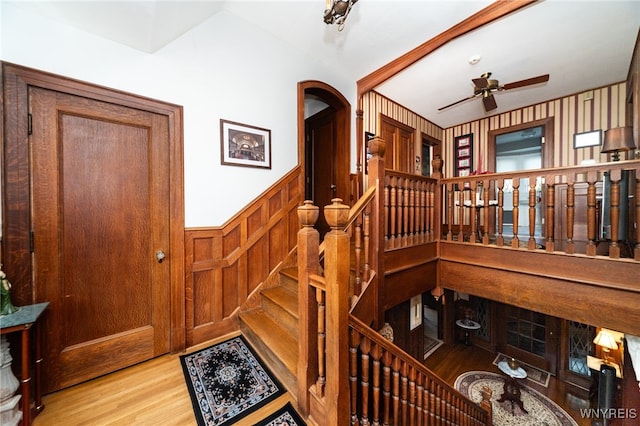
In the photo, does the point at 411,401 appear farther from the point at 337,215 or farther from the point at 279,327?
the point at 337,215

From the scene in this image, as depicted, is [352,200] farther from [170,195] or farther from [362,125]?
[170,195]

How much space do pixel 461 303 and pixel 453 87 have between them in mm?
5004

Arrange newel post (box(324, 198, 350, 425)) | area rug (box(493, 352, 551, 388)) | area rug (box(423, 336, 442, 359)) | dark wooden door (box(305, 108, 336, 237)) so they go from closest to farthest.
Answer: newel post (box(324, 198, 350, 425)), dark wooden door (box(305, 108, 336, 237)), area rug (box(493, 352, 551, 388)), area rug (box(423, 336, 442, 359))

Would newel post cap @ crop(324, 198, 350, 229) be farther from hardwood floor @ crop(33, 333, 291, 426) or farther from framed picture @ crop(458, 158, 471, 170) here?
framed picture @ crop(458, 158, 471, 170)

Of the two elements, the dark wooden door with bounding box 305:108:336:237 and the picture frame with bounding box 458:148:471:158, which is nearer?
the dark wooden door with bounding box 305:108:336:237

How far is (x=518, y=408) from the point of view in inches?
148

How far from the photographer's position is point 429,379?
167 centimetres

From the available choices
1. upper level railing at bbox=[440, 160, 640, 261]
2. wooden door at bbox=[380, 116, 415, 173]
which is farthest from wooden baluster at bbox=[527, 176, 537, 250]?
wooden door at bbox=[380, 116, 415, 173]

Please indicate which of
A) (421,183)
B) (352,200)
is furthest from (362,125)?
(421,183)

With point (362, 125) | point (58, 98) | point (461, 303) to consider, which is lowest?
point (461, 303)

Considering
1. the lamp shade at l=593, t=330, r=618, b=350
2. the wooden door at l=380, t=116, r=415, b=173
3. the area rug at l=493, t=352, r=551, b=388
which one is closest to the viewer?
the lamp shade at l=593, t=330, r=618, b=350

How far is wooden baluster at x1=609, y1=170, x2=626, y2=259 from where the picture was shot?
1.72 m

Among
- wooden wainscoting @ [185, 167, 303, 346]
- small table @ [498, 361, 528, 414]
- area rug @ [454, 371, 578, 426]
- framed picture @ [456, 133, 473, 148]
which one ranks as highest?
framed picture @ [456, 133, 473, 148]

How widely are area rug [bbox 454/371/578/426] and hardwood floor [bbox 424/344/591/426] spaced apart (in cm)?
14
